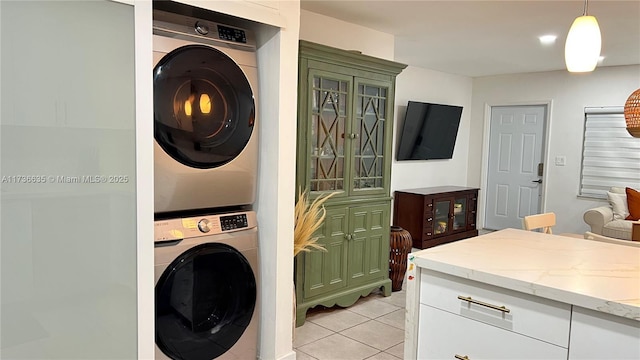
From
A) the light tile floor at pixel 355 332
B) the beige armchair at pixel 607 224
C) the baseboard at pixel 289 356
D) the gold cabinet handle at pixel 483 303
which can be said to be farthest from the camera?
the beige armchair at pixel 607 224

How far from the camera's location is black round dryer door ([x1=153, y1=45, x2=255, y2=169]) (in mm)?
2043

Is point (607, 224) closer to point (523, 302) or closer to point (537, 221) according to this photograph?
point (537, 221)

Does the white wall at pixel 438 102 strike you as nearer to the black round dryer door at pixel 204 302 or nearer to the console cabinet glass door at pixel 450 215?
the console cabinet glass door at pixel 450 215

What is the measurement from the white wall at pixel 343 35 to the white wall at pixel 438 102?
173 cm

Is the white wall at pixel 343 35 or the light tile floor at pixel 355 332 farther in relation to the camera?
the white wall at pixel 343 35

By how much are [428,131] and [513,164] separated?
1.63 meters

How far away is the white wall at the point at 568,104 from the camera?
5.92 m

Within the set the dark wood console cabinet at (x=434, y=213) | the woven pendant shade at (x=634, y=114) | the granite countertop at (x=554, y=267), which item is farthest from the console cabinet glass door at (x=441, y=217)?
the granite countertop at (x=554, y=267)

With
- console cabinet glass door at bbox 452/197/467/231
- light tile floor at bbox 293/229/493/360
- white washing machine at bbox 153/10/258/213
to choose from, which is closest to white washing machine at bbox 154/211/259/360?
white washing machine at bbox 153/10/258/213

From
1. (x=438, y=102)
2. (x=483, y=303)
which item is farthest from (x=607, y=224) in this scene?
(x=483, y=303)

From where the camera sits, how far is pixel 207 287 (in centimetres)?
226

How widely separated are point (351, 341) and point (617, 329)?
6.65 ft

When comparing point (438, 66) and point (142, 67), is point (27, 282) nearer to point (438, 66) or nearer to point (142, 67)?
point (142, 67)

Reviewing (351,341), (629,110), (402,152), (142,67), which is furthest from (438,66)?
(142,67)
